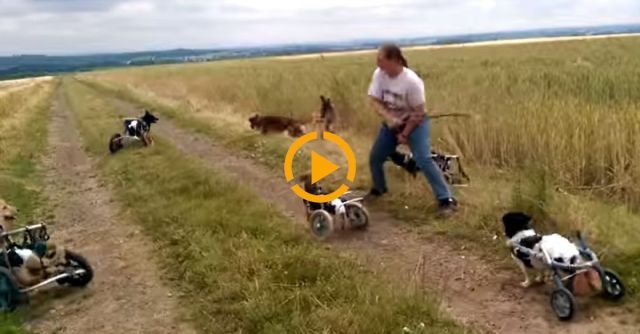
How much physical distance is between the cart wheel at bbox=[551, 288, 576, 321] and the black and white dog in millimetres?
282

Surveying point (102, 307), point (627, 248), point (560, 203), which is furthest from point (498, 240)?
point (102, 307)

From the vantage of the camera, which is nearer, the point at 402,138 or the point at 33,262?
the point at 33,262

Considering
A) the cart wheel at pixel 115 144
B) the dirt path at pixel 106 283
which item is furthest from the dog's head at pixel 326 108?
the dirt path at pixel 106 283

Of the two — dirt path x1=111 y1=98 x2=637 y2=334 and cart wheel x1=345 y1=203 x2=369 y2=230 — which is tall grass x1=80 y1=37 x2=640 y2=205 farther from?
cart wheel x1=345 y1=203 x2=369 y2=230

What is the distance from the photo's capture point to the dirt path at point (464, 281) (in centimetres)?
450

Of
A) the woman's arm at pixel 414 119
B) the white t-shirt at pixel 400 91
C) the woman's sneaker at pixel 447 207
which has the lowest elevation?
the woman's sneaker at pixel 447 207

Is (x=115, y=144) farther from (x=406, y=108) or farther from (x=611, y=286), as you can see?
(x=611, y=286)

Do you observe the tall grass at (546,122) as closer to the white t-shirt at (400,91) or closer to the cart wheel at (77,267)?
the white t-shirt at (400,91)

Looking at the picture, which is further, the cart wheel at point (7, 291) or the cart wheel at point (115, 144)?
the cart wheel at point (115, 144)

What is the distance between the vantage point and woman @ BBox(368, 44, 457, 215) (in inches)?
280

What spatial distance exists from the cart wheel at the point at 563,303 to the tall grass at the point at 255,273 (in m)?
0.78

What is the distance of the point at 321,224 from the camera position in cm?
681

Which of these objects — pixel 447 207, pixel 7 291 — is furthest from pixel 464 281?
pixel 7 291

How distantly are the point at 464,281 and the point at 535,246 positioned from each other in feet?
2.40
